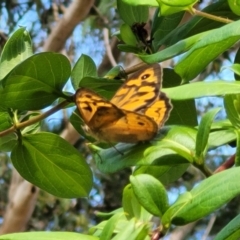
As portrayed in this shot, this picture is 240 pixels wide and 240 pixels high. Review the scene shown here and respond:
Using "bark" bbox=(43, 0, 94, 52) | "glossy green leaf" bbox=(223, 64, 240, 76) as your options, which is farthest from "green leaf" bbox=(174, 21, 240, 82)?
"bark" bbox=(43, 0, 94, 52)

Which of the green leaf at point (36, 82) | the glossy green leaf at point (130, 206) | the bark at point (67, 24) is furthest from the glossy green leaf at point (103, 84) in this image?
the bark at point (67, 24)

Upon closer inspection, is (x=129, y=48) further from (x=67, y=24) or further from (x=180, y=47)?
(x=67, y=24)

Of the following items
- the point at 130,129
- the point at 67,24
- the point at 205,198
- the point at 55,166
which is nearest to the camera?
the point at 205,198

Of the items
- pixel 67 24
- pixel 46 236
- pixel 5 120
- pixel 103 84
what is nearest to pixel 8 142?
pixel 5 120

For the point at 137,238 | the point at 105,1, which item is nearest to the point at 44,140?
the point at 137,238

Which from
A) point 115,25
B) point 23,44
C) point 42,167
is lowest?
point 115,25

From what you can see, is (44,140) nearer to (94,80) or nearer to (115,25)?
(94,80)
